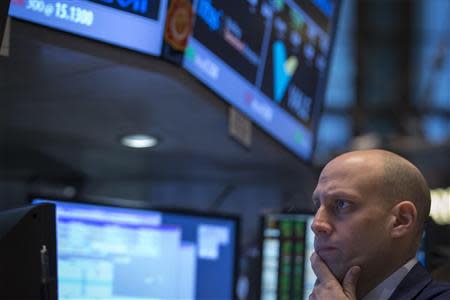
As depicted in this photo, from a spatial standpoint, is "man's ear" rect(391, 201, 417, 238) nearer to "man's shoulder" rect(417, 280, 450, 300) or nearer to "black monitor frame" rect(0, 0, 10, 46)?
"man's shoulder" rect(417, 280, 450, 300)

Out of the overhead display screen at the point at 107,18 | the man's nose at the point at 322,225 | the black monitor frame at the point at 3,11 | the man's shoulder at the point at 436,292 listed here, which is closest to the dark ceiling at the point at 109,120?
the overhead display screen at the point at 107,18

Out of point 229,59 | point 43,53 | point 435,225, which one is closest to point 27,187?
point 229,59

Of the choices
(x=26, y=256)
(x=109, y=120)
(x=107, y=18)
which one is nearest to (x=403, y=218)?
(x=26, y=256)

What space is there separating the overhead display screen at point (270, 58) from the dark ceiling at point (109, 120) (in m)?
0.07

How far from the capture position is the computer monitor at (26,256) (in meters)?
1.57

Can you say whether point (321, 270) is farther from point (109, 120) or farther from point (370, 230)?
point (109, 120)

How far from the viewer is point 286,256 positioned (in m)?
2.79

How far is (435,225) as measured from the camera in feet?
8.16

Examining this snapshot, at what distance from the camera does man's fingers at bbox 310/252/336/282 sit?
1611 millimetres

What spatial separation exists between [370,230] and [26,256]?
0.64m

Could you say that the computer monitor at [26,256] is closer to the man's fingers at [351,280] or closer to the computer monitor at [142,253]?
the man's fingers at [351,280]

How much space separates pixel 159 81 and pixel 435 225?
890mm

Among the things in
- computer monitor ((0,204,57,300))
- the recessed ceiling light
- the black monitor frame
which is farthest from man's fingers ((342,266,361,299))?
the recessed ceiling light

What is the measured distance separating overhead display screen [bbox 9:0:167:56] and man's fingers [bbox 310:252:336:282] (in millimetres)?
834
